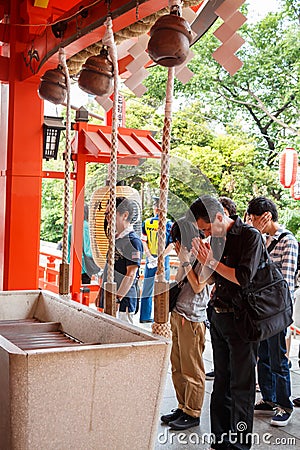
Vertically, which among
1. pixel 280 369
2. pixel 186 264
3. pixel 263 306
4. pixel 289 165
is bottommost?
pixel 280 369

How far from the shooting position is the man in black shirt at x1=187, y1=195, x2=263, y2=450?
9.59ft

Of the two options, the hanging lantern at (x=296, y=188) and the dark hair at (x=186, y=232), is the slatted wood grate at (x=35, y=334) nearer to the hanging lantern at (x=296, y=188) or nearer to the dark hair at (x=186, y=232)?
the dark hair at (x=186, y=232)

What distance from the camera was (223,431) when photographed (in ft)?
10.6

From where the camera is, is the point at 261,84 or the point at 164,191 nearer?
the point at 164,191

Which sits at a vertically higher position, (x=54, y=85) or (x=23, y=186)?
(x=54, y=85)

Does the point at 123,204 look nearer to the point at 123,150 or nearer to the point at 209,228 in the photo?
the point at 209,228

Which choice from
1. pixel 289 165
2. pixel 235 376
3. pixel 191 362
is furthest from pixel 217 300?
pixel 289 165

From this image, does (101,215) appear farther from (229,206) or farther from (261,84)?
(261,84)

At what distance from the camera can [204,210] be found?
2902 mm

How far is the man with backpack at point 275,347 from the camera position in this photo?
3777mm

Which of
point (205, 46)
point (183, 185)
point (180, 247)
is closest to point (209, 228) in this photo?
point (180, 247)

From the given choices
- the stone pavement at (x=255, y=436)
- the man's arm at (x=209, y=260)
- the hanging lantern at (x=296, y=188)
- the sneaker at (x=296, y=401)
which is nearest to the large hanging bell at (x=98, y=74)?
the man's arm at (x=209, y=260)

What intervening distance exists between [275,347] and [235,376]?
89cm

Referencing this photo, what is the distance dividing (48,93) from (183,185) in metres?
1.14
